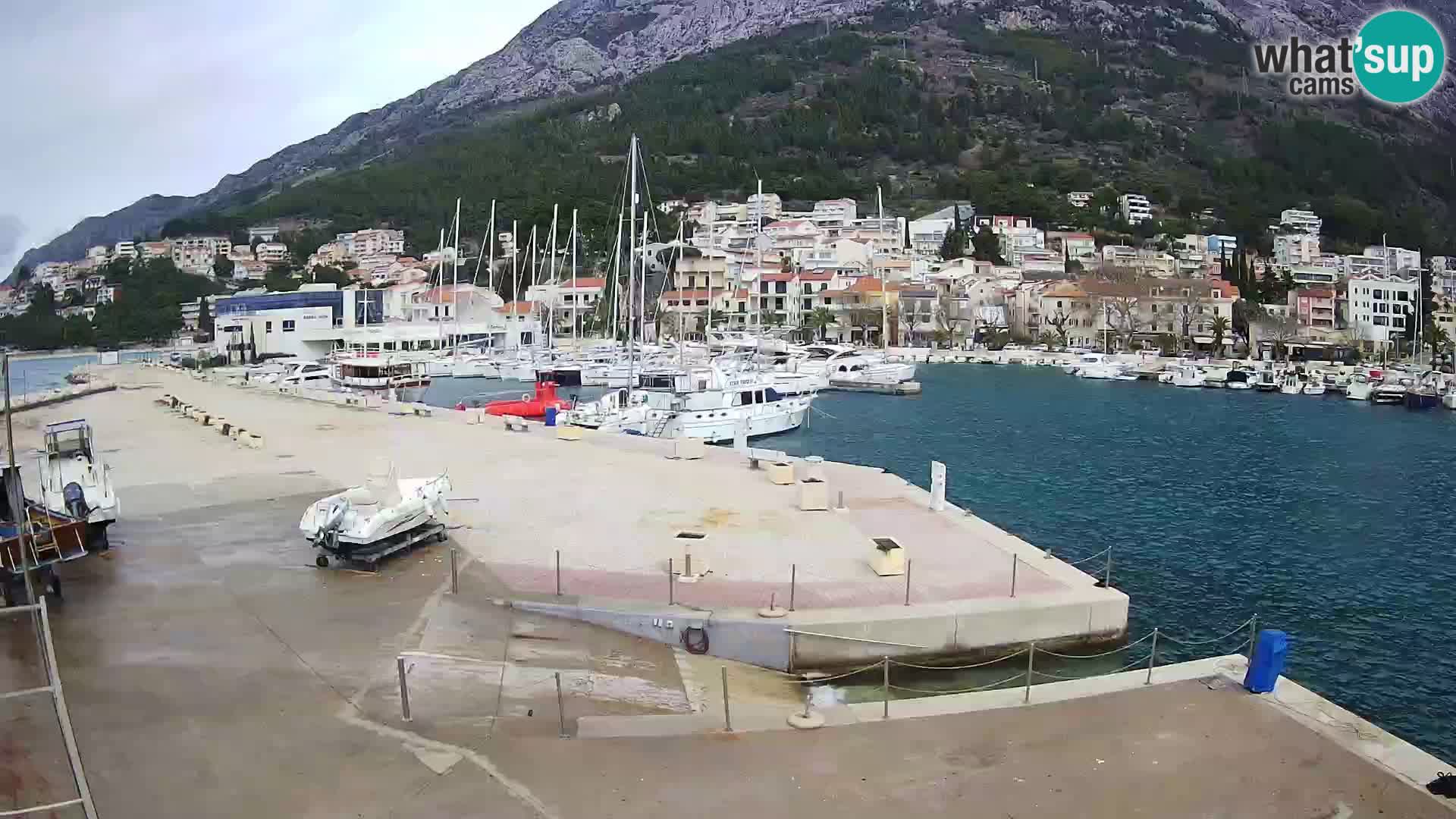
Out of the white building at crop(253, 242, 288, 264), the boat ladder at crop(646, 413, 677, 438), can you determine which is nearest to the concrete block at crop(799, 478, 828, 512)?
the boat ladder at crop(646, 413, 677, 438)

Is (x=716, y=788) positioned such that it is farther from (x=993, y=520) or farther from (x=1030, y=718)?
(x=993, y=520)

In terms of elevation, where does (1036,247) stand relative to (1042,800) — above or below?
above

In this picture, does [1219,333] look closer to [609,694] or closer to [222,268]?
[609,694]

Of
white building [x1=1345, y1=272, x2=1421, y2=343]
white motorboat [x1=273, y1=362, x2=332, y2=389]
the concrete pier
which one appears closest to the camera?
the concrete pier

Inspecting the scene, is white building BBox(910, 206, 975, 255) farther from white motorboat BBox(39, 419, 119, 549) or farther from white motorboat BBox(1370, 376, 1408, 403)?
white motorboat BBox(39, 419, 119, 549)

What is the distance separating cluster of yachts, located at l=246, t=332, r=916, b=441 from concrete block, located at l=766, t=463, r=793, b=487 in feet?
22.9

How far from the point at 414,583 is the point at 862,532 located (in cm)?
639

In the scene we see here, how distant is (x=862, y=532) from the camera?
1501cm

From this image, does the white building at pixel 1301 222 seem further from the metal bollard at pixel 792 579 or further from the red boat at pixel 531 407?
the metal bollard at pixel 792 579

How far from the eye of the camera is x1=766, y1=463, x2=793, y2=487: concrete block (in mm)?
18859

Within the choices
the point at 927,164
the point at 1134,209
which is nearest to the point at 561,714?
the point at 1134,209

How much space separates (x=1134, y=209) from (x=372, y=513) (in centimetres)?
15069

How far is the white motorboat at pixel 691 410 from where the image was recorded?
33.6 meters

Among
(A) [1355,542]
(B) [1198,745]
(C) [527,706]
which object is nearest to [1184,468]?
(A) [1355,542]
